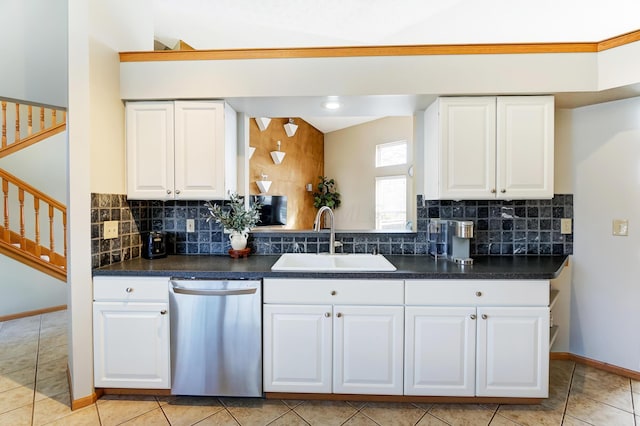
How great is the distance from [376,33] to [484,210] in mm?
2444

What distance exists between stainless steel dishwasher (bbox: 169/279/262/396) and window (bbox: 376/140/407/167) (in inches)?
173

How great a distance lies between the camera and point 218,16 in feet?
9.70

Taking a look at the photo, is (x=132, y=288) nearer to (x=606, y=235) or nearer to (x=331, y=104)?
(x=331, y=104)

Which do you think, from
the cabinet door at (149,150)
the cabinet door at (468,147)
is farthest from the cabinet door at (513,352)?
the cabinet door at (149,150)

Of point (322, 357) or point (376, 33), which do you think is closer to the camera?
point (322, 357)

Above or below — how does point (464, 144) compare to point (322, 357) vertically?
above

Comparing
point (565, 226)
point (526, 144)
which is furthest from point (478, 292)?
point (565, 226)

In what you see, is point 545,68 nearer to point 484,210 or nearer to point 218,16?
point 484,210

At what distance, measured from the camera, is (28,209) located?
11.2 ft

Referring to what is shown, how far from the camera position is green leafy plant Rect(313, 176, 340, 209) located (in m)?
6.10

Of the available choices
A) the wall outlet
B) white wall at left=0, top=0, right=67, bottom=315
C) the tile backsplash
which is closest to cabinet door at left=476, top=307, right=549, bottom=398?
the tile backsplash

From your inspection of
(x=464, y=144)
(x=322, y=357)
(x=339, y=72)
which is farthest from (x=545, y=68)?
(x=322, y=357)

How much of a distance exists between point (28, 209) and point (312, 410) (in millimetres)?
4015

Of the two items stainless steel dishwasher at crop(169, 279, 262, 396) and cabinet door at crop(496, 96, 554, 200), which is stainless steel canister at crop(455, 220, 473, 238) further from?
stainless steel dishwasher at crop(169, 279, 262, 396)
